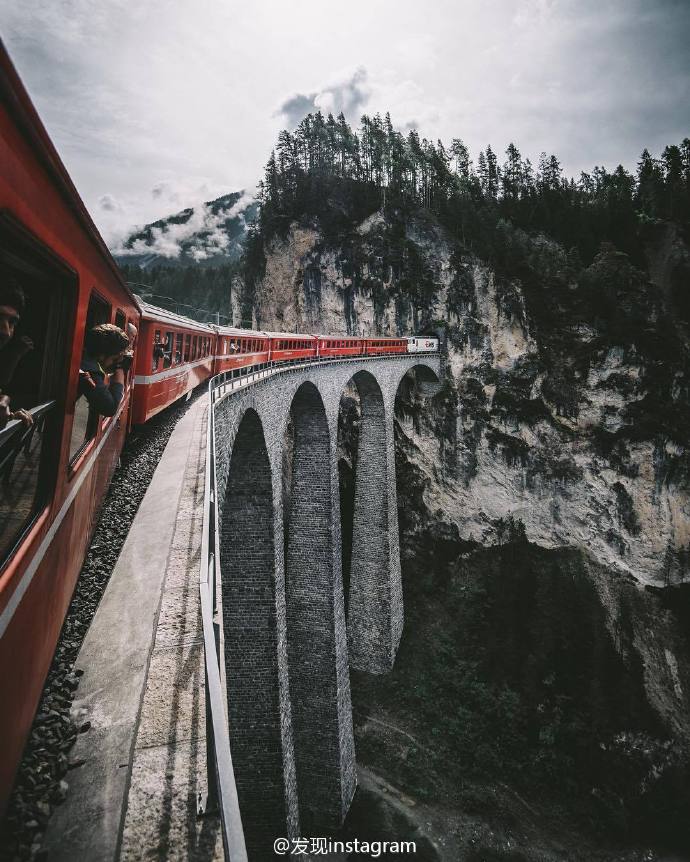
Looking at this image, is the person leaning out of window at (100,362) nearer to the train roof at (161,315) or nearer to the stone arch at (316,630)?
the train roof at (161,315)

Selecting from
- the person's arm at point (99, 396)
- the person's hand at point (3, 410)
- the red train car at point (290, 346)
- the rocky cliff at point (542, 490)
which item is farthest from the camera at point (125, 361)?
the rocky cliff at point (542, 490)

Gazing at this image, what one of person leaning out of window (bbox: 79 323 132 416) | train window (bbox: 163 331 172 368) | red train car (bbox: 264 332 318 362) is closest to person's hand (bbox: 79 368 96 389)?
person leaning out of window (bbox: 79 323 132 416)

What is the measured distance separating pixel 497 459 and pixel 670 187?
30699 millimetres

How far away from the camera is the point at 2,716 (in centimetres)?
136

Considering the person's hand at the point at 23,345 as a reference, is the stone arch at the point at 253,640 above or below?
below

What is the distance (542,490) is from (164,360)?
22412mm

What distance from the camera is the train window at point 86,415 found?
2.42 m

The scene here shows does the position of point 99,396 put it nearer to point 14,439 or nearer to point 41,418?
point 41,418

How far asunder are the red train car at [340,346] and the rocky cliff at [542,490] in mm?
6909

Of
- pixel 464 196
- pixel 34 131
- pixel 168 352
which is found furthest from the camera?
pixel 464 196

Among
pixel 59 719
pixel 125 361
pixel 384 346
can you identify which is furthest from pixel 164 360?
pixel 384 346

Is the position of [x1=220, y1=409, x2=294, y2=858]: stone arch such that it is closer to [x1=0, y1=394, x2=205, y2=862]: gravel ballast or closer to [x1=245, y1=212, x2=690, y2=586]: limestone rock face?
[x1=0, y1=394, x2=205, y2=862]: gravel ballast

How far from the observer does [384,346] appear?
20.2 m

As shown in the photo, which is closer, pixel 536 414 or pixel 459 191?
pixel 536 414
